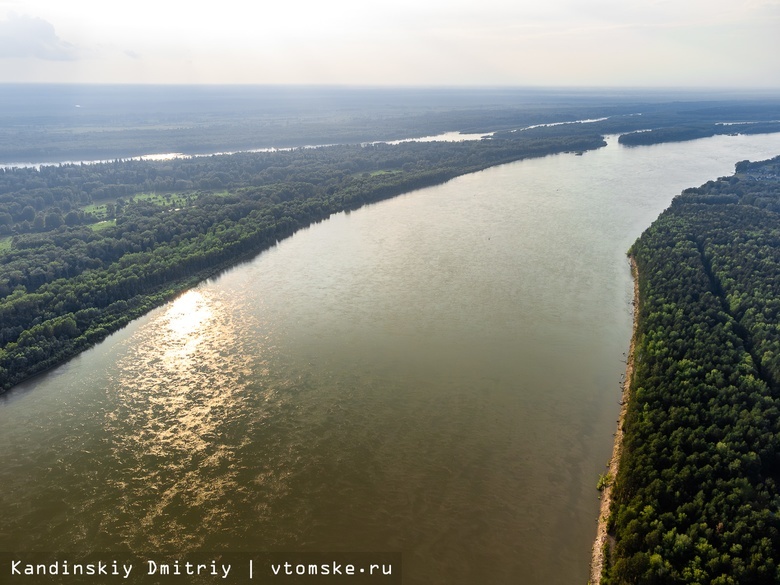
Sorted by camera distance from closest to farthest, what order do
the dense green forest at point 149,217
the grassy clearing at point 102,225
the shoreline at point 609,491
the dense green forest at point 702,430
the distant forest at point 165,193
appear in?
the dense green forest at point 702,430
the shoreline at point 609,491
the dense green forest at point 149,217
the distant forest at point 165,193
the grassy clearing at point 102,225

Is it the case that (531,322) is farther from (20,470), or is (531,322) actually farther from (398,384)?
(20,470)

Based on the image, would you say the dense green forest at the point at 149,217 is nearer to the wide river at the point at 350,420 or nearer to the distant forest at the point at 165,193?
the distant forest at the point at 165,193

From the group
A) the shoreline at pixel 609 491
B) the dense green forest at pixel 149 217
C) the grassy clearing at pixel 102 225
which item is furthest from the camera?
the grassy clearing at pixel 102 225

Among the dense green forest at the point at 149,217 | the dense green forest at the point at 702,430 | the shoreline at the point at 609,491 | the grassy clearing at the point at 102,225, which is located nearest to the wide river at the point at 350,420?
the shoreline at the point at 609,491

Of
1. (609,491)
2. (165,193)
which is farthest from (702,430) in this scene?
(165,193)

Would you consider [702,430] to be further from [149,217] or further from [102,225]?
[102,225]

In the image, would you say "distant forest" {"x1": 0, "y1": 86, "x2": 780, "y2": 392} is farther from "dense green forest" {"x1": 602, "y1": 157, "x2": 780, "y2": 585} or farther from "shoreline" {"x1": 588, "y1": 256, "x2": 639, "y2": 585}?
"dense green forest" {"x1": 602, "y1": 157, "x2": 780, "y2": 585}

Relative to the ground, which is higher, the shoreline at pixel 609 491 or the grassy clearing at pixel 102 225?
the grassy clearing at pixel 102 225
